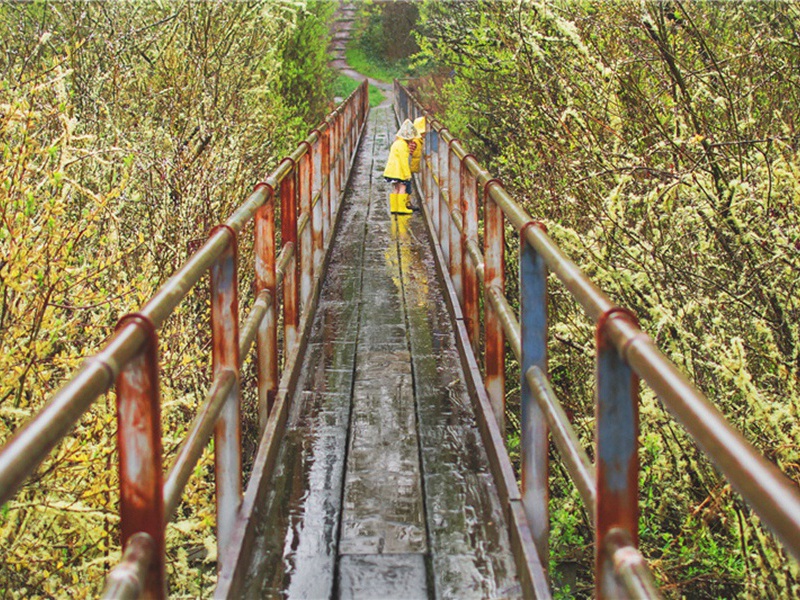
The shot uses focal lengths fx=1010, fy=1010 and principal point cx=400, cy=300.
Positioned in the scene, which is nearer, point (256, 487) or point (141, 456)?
point (141, 456)

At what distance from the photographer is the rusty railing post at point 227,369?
3398 mm

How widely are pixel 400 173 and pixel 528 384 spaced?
8.08 metres

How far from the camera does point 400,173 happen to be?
11.4 meters

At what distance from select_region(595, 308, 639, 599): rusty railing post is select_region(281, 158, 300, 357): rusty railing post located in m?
3.50

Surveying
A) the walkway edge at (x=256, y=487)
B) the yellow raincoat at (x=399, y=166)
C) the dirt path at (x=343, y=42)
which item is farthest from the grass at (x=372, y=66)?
the walkway edge at (x=256, y=487)

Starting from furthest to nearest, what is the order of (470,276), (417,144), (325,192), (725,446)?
(417,144) → (325,192) → (470,276) → (725,446)

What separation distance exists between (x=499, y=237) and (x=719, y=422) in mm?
3031

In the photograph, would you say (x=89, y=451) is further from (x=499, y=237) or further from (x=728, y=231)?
(x=728, y=231)

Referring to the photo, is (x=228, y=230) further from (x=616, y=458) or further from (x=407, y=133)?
(x=407, y=133)

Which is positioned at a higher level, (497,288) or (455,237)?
(497,288)

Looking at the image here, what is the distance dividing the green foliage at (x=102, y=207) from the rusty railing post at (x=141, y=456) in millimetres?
2573

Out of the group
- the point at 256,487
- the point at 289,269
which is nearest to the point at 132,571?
the point at 256,487

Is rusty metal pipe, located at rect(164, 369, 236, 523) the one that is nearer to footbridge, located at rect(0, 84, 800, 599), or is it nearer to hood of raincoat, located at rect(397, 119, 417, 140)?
footbridge, located at rect(0, 84, 800, 599)

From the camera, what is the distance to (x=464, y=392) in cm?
532
